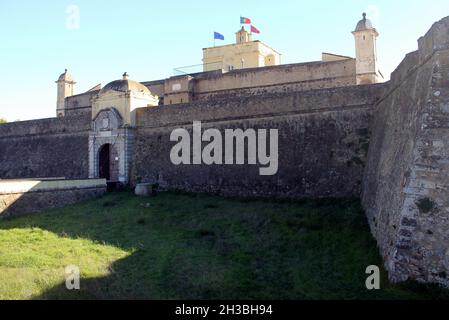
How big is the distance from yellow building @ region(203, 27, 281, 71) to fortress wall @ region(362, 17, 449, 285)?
67.2 ft

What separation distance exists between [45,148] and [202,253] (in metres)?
17.3

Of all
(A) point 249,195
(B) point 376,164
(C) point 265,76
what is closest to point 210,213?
(A) point 249,195

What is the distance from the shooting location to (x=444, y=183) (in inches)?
295

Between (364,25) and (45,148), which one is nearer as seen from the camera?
(364,25)

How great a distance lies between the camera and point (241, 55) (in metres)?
29.7

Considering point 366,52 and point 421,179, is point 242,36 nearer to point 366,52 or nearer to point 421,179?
Result: point 366,52

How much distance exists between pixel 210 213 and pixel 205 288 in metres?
5.84

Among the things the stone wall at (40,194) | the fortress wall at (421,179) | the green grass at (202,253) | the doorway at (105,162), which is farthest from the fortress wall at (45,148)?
the fortress wall at (421,179)

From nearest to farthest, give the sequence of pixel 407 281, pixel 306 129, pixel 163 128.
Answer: pixel 407 281, pixel 306 129, pixel 163 128

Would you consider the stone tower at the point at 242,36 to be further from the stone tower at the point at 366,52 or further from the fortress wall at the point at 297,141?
the fortress wall at the point at 297,141

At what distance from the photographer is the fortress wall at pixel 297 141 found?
13.9 meters

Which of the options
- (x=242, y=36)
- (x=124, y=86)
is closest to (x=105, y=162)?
(x=124, y=86)
